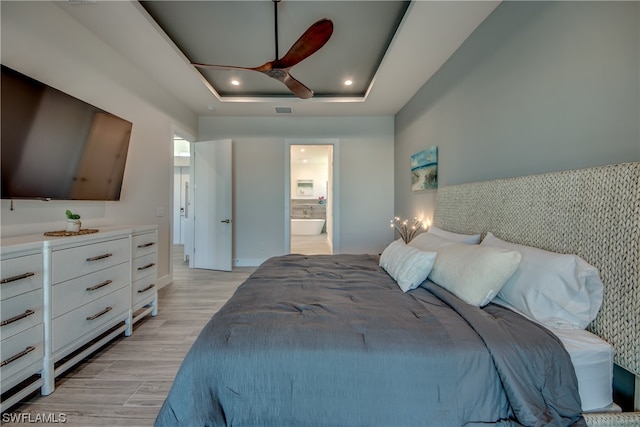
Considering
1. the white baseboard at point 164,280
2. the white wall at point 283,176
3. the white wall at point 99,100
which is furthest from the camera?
the white wall at point 283,176

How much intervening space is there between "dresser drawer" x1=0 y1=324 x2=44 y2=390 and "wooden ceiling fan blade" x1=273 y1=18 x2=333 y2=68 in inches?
99.2

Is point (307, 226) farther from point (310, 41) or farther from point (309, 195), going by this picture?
point (310, 41)

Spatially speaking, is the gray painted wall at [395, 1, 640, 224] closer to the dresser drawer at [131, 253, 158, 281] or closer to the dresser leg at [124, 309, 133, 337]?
the dresser drawer at [131, 253, 158, 281]

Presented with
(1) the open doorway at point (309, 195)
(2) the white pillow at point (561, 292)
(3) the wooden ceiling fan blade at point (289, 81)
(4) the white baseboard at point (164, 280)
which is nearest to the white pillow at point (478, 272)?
(2) the white pillow at point (561, 292)

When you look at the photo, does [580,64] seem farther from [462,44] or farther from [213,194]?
[213,194]

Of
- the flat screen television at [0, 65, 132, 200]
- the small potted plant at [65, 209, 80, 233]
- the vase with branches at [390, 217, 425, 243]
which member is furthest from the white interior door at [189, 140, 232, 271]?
the vase with branches at [390, 217, 425, 243]

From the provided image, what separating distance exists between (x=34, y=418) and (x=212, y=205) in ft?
10.2

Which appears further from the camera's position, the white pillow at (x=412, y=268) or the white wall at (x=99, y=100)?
the white wall at (x=99, y=100)

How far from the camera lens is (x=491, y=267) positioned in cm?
126

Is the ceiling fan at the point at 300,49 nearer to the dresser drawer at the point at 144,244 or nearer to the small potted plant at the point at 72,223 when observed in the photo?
the small potted plant at the point at 72,223

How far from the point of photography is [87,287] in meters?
1.67

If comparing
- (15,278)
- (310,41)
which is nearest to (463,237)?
(310,41)

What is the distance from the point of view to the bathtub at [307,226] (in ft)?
26.4

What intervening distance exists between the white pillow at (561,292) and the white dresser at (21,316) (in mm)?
2639
